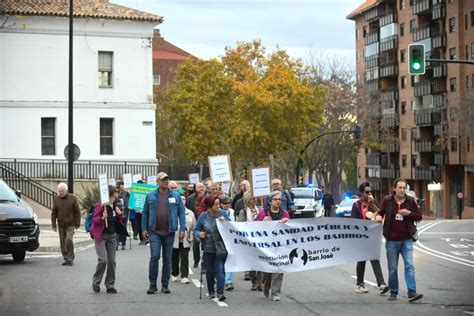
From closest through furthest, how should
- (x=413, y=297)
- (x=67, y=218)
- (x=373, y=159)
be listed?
1. (x=413, y=297)
2. (x=67, y=218)
3. (x=373, y=159)

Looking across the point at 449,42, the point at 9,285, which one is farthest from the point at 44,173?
the point at 449,42

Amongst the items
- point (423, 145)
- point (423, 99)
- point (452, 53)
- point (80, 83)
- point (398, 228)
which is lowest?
point (398, 228)

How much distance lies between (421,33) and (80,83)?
53.6 metres

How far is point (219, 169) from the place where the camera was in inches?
1205

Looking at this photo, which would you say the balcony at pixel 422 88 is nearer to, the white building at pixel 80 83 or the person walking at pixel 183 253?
the white building at pixel 80 83

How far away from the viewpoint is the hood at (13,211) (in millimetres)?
25672

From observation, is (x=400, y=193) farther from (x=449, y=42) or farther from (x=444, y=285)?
(x=449, y=42)

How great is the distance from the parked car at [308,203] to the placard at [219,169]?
26129 millimetres

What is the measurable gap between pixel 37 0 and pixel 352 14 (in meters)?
73.5

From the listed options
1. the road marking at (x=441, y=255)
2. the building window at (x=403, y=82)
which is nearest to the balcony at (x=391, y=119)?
the building window at (x=403, y=82)

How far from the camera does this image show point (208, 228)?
18547 mm

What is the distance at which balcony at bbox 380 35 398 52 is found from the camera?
364 ft

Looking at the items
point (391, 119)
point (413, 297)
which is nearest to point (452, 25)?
point (391, 119)

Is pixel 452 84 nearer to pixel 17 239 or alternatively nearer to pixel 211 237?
pixel 17 239
